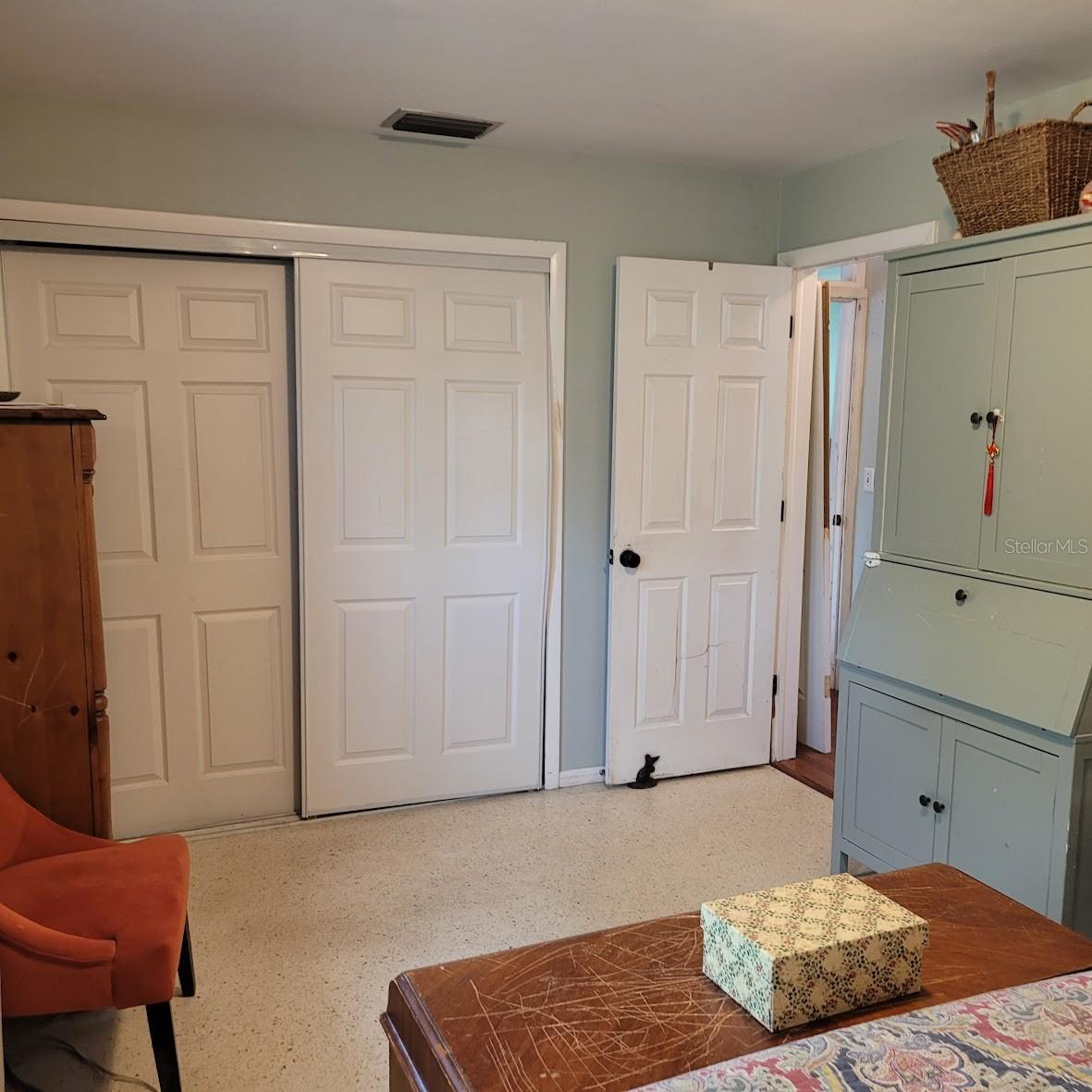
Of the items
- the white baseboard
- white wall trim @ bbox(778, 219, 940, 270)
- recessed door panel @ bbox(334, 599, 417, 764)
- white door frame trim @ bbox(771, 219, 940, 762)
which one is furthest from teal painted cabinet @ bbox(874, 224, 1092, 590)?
recessed door panel @ bbox(334, 599, 417, 764)

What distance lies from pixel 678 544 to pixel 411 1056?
2.72 meters

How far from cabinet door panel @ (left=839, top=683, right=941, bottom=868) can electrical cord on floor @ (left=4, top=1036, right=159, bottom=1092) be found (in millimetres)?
1977

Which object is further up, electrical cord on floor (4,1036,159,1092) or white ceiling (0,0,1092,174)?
white ceiling (0,0,1092,174)

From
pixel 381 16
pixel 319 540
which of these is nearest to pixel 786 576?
pixel 319 540

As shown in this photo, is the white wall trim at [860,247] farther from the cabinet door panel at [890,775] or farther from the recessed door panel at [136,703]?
the recessed door panel at [136,703]

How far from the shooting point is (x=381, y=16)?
2.21 meters

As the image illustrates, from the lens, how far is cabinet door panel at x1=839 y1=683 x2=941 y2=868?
258 centimetres

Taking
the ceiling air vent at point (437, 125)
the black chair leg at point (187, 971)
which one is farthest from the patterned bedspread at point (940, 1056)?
Answer: the ceiling air vent at point (437, 125)

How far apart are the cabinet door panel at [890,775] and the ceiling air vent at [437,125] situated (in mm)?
2148

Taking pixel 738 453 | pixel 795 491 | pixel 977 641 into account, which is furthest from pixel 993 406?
pixel 795 491

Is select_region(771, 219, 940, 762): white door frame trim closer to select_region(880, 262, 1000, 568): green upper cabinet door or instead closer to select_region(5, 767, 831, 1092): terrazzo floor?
select_region(5, 767, 831, 1092): terrazzo floor

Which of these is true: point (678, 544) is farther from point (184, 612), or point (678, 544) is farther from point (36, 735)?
point (36, 735)

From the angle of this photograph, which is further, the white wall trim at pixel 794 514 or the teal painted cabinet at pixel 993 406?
the white wall trim at pixel 794 514

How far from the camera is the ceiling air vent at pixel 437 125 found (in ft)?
9.72
